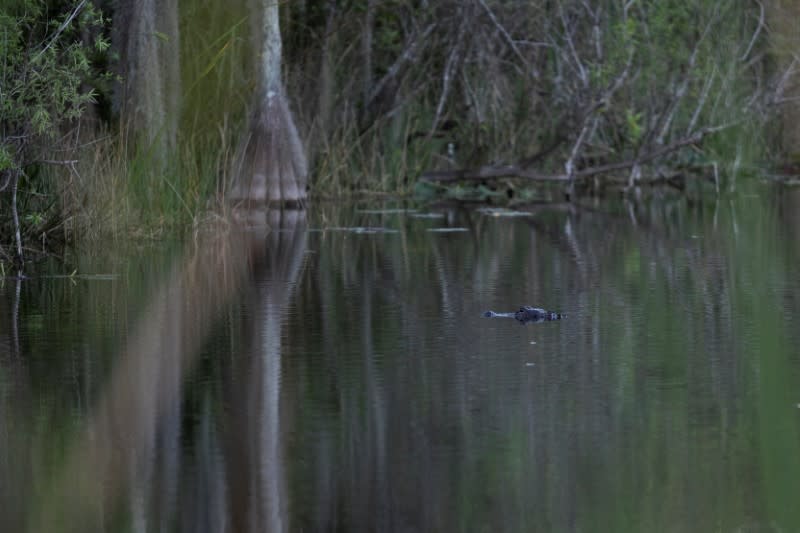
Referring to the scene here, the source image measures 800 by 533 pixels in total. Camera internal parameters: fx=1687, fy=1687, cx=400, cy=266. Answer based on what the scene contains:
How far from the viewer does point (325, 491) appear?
5.20 m

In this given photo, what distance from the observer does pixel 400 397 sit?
6828 millimetres

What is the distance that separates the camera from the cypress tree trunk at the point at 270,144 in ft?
62.3

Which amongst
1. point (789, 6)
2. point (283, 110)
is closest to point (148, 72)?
point (283, 110)

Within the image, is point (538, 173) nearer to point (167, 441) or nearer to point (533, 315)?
point (533, 315)

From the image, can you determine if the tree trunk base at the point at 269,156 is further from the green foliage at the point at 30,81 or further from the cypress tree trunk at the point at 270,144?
the green foliage at the point at 30,81

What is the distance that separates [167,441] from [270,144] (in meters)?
13.2

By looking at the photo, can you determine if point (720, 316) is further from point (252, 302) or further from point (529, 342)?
point (252, 302)

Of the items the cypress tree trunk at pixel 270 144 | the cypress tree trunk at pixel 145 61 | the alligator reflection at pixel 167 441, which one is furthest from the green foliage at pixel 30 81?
the cypress tree trunk at pixel 270 144

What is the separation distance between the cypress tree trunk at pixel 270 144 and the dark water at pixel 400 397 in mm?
6062

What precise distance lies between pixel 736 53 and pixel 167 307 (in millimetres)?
15529

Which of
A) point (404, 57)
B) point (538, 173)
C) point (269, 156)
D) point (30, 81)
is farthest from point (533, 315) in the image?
point (404, 57)

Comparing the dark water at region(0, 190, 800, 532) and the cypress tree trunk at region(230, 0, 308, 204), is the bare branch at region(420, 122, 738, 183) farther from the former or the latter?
the dark water at region(0, 190, 800, 532)

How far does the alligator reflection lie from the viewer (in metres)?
4.97

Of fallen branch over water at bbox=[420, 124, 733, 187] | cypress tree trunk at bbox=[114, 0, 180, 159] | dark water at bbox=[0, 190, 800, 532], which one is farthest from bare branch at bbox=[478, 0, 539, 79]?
dark water at bbox=[0, 190, 800, 532]
